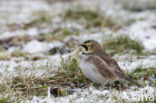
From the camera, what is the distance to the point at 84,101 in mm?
3535

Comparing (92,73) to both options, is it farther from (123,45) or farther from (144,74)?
(123,45)

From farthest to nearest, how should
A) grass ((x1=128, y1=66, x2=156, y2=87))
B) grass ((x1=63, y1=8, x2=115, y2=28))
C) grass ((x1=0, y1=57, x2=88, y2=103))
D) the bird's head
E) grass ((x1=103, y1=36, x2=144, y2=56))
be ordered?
grass ((x1=63, y1=8, x2=115, y2=28))
grass ((x1=103, y1=36, x2=144, y2=56))
grass ((x1=128, y1=66, x2=156, y2=87))
the bird's head
grass ((x1=0, y1=57, x2=88, y2=103))

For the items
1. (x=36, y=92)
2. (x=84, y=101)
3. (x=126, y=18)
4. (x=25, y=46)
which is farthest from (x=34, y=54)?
(x=126, y=18)

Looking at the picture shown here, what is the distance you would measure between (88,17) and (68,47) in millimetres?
2079

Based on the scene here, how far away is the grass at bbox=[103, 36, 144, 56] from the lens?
19.8ft

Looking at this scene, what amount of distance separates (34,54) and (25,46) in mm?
683

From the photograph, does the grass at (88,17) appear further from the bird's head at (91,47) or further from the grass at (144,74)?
the bird's head at (91,47)

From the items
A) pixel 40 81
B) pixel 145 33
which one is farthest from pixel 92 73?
pixel 145 33

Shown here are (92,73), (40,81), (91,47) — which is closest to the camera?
(92,73)

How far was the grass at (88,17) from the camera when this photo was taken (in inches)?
311

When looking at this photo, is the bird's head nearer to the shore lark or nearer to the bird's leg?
the shore lark

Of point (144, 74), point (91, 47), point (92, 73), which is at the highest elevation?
point (91, 47)

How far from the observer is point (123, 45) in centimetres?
616

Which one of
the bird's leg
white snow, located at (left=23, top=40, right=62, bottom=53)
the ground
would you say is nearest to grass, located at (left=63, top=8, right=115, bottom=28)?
the ground
